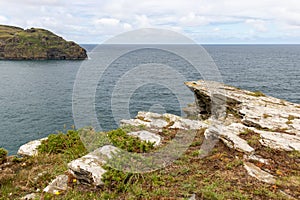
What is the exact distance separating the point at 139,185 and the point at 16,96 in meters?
64.5

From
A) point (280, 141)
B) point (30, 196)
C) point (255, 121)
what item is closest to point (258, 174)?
point (280, 141)

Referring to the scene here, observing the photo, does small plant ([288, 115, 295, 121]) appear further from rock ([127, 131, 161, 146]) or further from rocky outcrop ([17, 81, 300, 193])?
rock ([127, 131, 161, 146])

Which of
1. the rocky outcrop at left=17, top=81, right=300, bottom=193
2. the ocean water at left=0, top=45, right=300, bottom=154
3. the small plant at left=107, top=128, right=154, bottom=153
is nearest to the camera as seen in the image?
the rocky outcrop at left=17, top=81, right=300, bottom=193

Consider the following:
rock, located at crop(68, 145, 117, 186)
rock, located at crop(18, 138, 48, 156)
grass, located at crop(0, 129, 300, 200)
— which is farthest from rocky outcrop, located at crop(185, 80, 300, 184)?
rock, located at crop(18, 138, 48, 156)

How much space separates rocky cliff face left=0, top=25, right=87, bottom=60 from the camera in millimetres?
167500

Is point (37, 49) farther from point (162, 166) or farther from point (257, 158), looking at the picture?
point (257, 158)

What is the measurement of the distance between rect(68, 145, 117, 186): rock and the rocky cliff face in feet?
582

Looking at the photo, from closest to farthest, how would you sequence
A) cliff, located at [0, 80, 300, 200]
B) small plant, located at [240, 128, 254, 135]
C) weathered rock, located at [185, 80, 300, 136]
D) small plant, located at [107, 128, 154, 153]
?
1. cliff, located at [0, 80, 300, 200]
2. small plant, located at [107, 128, 154, 153]
3. small plant, located at [240, 128, 254, 135]
4. weathered rock, located at [185, 80, 300, 136]

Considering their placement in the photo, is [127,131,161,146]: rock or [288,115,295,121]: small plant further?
[288,115,295,121]: small plant

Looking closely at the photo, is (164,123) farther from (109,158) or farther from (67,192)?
(67,192)

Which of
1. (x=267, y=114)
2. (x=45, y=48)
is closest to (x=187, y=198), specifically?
(x=267, y=114)

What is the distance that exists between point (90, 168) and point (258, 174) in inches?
268

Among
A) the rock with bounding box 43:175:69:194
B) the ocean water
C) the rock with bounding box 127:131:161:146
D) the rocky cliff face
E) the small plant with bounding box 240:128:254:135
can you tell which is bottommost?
the ocean water

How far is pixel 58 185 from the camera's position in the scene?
966 centimetres
